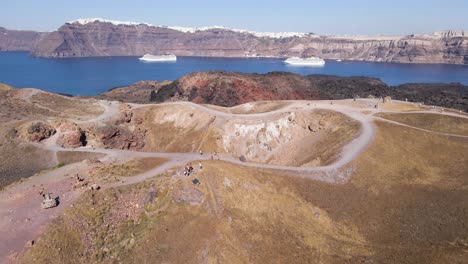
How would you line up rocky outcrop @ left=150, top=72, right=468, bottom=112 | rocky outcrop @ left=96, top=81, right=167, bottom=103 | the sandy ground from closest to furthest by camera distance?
the sandy ground < rocky outcrop @ left=150, top=72, right=468, bottom=112 < rocky outcrop @ left=96, top=81, right=167, bottom=103

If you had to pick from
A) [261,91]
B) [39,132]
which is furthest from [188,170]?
[261,91]

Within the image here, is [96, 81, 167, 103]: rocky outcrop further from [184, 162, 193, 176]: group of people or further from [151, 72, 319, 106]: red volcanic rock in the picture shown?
[184, 162, 193, 176]: group of people

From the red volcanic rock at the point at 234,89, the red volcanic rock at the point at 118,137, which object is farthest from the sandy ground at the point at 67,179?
the red volcanic rock at the point at 234,89

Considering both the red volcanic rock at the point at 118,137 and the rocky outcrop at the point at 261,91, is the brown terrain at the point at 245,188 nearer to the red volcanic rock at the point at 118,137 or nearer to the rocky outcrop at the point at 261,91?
the red volcanic rock at the point at 118,137

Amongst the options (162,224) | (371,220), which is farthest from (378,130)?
(162,224)

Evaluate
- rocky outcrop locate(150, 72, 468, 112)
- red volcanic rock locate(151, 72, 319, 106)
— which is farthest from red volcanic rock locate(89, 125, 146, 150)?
red volcanic rock locate(151, 72, 319, 106)

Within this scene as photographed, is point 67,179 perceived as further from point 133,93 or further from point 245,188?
point 133,93

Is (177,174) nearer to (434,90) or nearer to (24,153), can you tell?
(24,153)
